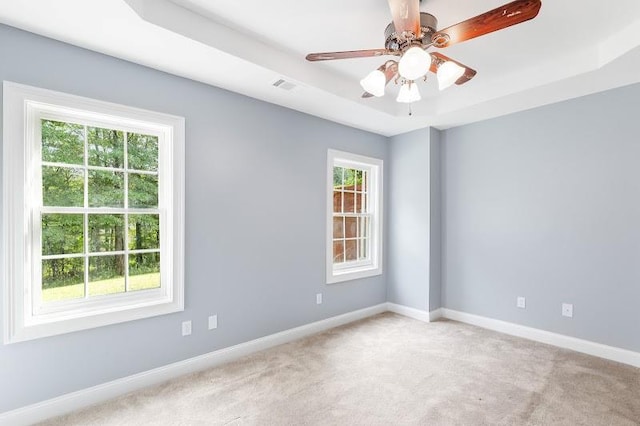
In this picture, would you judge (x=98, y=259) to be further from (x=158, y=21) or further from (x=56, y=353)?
(x=158, y=21)

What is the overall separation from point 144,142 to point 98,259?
99 centimetres

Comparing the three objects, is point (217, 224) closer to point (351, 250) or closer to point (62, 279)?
point (62, 279)

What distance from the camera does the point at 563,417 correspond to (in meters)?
2.12

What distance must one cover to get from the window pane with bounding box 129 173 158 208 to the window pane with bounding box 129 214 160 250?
0.32 feet

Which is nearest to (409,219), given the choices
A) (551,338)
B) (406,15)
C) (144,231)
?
(551,338)

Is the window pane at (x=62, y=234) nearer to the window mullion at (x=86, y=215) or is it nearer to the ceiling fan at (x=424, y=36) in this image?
the window mullion at (x=86, y=215)

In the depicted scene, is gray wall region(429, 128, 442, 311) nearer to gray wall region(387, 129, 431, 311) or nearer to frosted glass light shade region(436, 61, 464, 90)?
gray wall region(387, 129, 431, 311)

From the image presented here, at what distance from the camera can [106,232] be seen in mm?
2453

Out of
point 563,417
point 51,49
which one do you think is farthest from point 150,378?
point 563,417

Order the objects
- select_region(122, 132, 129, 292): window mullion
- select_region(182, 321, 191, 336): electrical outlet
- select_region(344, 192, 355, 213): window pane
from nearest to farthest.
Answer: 1. select_region(122, 132, 129, 292): window mullion
2. select_region(182, 321, 191, 336): electrical outlet
3. select_region(344, 192, 355, 213): window pane

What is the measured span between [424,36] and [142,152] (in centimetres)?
228

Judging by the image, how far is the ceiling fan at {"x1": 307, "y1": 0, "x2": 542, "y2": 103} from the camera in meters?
1.50

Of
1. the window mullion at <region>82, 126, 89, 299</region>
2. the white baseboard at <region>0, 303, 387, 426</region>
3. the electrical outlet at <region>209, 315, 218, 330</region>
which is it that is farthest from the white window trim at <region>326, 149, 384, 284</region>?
the window mullion at <region>82, 126, 89, 299</region>

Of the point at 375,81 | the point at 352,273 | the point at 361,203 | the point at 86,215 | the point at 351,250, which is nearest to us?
the point at 375,81
